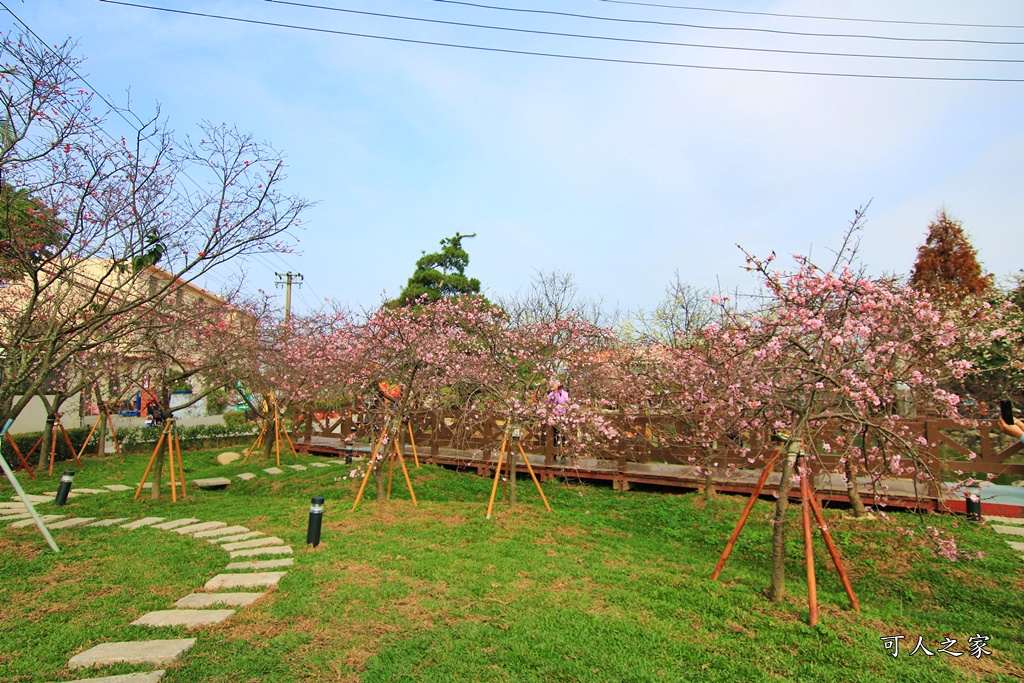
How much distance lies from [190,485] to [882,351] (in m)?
11.6

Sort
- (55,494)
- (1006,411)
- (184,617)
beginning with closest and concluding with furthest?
1. (1006,411)
2. (184,617)
3. (55,494)

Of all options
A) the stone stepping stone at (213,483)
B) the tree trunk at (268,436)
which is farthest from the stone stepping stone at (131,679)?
the tree trunk at (268,436)

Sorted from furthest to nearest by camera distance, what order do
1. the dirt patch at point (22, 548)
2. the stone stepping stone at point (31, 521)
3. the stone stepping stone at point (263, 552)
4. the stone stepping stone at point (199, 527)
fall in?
1. the stone stepping stone at point (199, 527)
2. the stone stepping stone at point (31, 521)
3. the stone stepping stone at point (263, 552)
4. the dirt patch at point (22, 548)

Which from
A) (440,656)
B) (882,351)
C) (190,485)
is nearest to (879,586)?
(882,351)

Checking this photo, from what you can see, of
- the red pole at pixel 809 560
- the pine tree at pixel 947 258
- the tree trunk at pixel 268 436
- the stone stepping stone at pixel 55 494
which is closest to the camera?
the red pole at pixel 809 560

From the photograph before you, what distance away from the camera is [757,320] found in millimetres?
5520

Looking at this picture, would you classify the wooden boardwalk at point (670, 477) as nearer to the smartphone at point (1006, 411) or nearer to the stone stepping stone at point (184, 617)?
the smartphone at point (1006, 411)

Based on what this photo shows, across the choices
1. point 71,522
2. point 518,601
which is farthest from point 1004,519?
point 71,522

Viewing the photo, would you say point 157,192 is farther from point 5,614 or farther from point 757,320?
point 757,320

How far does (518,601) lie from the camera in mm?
4773

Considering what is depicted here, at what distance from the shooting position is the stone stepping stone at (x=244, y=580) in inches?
199

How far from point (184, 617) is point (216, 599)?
16.2 inches

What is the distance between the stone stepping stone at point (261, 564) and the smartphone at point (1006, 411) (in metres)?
6.19

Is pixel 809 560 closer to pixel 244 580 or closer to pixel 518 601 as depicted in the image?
pixel 518 601
